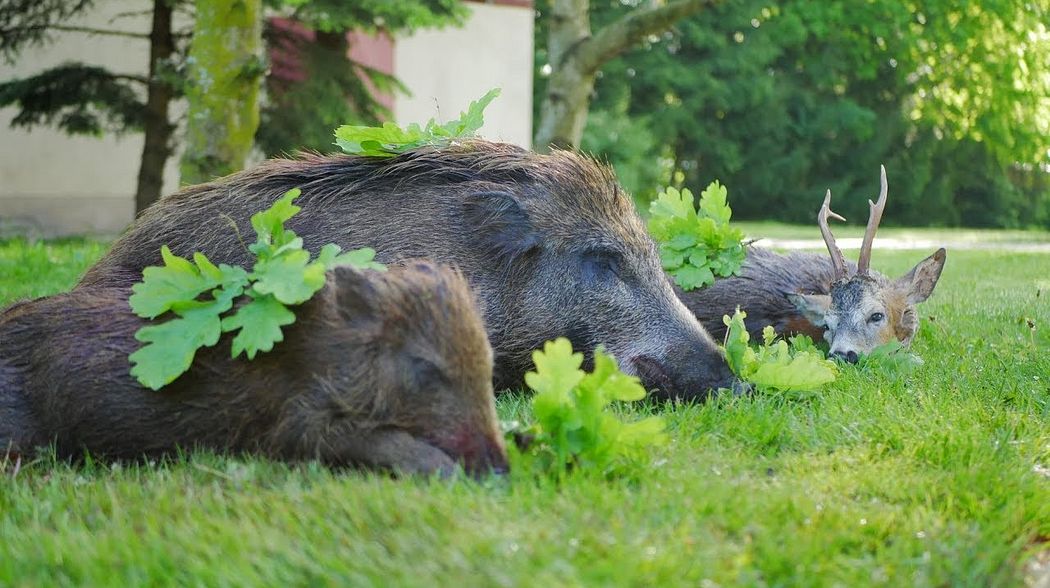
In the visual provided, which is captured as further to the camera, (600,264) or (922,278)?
(922,278)

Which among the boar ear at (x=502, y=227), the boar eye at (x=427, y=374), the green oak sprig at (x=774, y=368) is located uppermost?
the boar ear at (x=502, y=227)

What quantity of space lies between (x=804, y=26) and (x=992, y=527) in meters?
30.1

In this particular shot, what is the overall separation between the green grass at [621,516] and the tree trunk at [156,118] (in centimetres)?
1076

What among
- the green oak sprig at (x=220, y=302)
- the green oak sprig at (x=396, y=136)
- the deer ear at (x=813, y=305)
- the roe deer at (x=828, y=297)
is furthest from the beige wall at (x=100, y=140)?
the green oak sprig at (x=220, y=302)

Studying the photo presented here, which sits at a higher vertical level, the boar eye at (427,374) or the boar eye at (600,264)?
the boar eye at (600,264)

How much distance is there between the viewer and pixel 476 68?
59.2 ft

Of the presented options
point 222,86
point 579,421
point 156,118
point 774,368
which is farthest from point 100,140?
point 579,421

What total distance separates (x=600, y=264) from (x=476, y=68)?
13.7 m

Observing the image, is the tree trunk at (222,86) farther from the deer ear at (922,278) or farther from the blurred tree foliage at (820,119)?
the blurred tree foliage at (820,119)

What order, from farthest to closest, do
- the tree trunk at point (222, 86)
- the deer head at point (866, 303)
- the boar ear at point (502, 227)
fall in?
the tree trunk at point (222, 86)
the deer head at point (866, 303)
the boar ear at point (502, 227)

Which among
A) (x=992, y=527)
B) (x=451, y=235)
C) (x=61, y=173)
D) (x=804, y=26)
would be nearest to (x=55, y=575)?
(x=992, y=527)

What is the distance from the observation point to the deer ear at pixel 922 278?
6.16m

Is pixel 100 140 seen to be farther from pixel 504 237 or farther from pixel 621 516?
pixel 621 516

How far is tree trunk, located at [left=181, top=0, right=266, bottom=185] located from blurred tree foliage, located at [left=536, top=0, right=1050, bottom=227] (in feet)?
64.0
